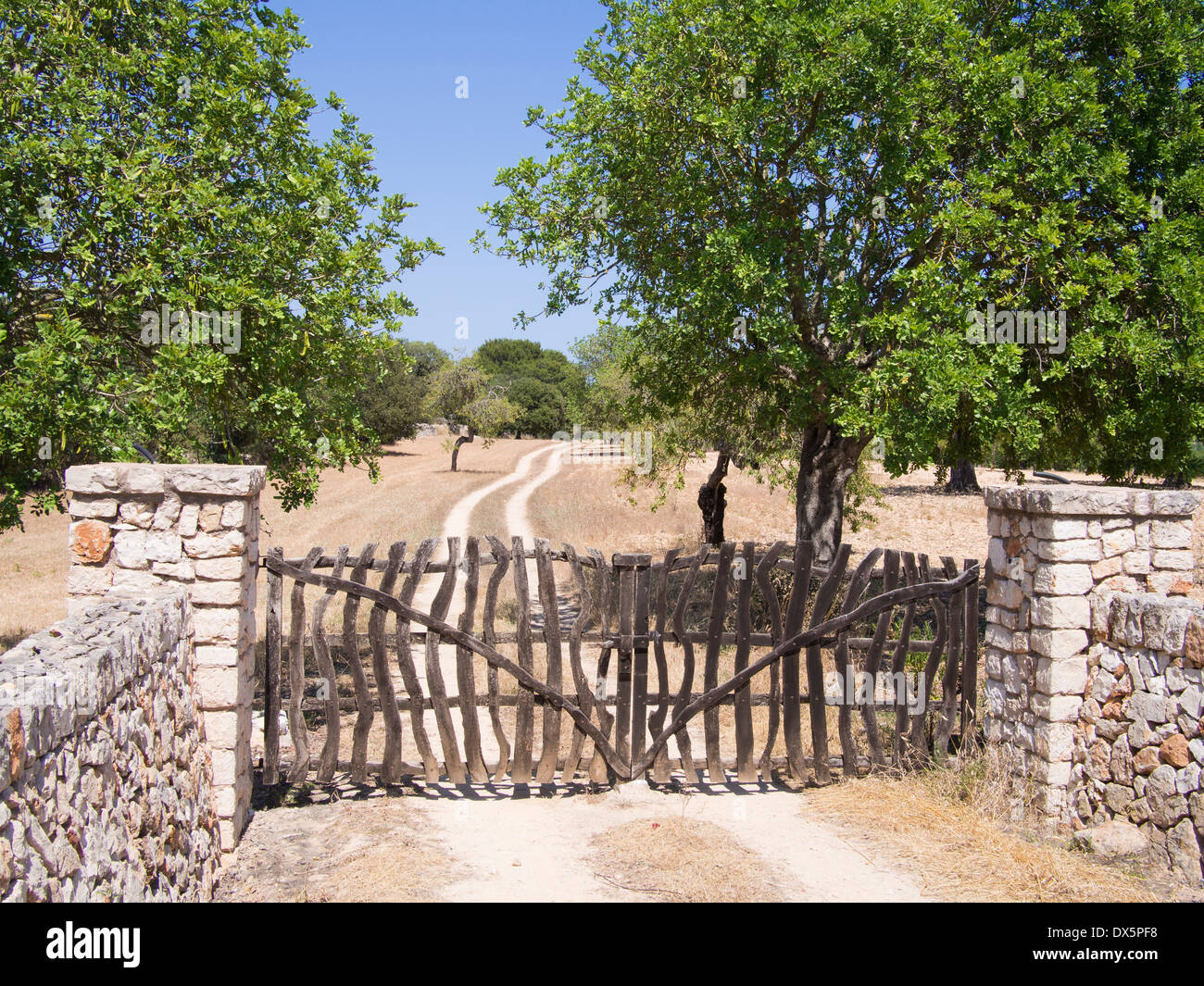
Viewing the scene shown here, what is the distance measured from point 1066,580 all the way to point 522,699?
4219mm

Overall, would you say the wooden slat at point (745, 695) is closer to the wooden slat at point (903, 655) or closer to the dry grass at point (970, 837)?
the dry grass at point (970, 837)

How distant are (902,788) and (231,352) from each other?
767cm

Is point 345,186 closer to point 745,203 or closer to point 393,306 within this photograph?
point 393,306

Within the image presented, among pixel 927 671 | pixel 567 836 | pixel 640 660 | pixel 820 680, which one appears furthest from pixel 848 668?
pixel 567 836

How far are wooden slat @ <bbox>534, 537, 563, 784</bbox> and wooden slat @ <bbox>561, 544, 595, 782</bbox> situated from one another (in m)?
0.12

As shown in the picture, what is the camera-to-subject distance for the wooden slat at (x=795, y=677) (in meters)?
7.14

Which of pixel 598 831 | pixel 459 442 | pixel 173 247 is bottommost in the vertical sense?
pixel 598 831

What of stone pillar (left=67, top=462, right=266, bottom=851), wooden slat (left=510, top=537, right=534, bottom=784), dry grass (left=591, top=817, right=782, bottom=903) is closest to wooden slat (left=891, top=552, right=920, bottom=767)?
dry grass (left=591, top=817, right=782, bottom=903)

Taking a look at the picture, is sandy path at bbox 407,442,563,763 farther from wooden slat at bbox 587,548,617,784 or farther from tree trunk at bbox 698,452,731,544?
tree trunk at bbox 698,452,731,544

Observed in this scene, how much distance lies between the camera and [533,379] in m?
84.6

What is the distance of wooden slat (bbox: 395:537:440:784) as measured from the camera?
668 cm

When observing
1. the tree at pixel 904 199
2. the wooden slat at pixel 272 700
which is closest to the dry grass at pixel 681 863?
the wooden slat at pixel 272 700

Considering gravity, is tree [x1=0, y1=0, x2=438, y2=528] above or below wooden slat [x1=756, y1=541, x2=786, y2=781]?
above

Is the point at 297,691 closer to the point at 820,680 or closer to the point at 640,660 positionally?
the point at 640,660
